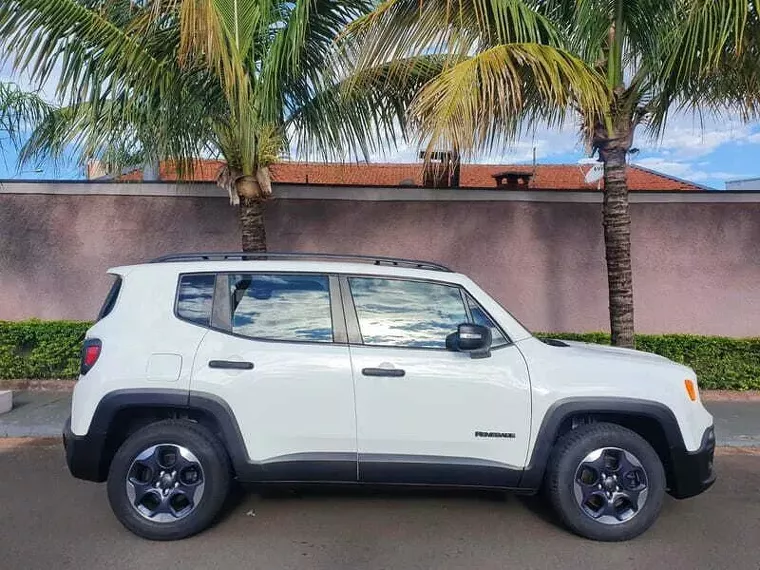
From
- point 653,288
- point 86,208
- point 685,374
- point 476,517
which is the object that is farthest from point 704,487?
point 86,208

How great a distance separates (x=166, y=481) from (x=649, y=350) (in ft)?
21.1

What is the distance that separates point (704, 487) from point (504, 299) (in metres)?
5.45

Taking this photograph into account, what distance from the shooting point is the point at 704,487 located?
4.04 meters

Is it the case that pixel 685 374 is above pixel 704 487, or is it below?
above

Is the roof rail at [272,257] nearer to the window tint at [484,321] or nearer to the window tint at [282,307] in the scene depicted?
the window tint at [282,307]

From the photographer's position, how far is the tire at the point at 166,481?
3.94 m

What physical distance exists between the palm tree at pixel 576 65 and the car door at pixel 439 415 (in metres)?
2.15

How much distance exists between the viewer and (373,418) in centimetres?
394

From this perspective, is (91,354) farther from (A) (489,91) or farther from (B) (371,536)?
(A) (489,91)

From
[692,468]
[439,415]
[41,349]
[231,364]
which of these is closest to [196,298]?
[231,364]

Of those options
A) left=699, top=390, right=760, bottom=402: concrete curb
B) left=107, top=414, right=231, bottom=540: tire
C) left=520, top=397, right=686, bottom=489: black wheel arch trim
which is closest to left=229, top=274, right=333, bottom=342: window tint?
left=107, top=414, right=231, bottom=540: tire

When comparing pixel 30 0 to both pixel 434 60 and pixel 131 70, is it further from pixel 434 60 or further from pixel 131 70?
pixel 434 60

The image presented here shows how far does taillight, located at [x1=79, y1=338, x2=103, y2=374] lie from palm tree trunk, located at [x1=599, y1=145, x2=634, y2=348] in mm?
5360

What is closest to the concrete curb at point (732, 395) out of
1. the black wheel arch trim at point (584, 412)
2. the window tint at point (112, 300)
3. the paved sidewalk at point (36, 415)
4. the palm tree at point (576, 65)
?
the palm tree at point (576, 65)
